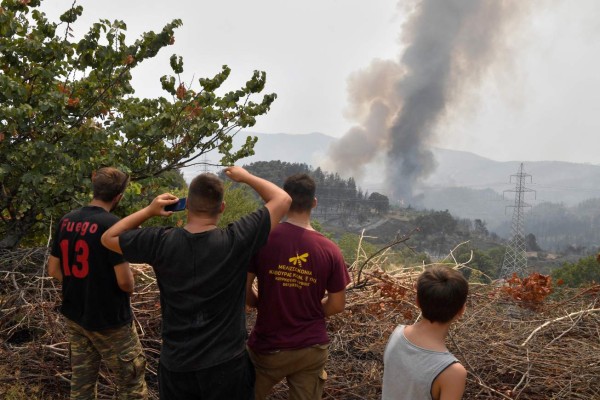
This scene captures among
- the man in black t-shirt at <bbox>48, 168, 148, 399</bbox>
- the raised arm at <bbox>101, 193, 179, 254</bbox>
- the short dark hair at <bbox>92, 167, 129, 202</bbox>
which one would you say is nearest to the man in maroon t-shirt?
the raised arm at <bbox>101, 193, 179, 254</bbox>

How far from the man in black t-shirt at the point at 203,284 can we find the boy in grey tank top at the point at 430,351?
35.6 inches

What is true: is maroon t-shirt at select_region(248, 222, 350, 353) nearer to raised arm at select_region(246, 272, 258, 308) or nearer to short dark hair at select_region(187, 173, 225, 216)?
raised arm at select_region(246, 272, 258, 308)

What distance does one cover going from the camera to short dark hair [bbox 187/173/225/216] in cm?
254

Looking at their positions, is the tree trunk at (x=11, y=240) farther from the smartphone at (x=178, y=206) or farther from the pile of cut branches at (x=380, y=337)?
the smartphone at (x=178, y=206)

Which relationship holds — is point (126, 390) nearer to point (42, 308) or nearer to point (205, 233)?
point (205, 233)

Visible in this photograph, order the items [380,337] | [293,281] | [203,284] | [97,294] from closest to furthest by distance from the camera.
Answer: [203,284] < [293,281] < [97,294] < [380,337]

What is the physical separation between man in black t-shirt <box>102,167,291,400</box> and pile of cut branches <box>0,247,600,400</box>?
2.08 meters

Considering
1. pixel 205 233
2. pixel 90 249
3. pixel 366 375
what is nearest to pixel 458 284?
pixel 205 233

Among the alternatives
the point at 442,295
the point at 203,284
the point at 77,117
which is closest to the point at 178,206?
the point at 203,284

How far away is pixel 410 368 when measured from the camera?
7.02 feet

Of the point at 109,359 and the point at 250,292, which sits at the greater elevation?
the point at 250,292

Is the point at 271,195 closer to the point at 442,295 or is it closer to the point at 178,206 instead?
the point at 178,206

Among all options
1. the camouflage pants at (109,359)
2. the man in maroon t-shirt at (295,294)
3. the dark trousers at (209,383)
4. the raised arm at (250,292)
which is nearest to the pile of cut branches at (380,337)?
the camouflage pants at (109,359)

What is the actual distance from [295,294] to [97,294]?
4.65ft
